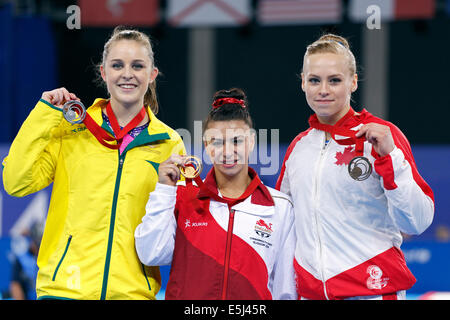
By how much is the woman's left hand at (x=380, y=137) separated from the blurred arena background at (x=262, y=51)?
639cm

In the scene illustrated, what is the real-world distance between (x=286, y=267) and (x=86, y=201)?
104cm

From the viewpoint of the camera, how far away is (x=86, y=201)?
2783 mm

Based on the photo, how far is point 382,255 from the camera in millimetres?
2736

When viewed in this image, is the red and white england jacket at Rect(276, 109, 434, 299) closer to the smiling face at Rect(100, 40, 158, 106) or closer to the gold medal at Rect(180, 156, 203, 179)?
the gold medal at Rect(180, 156, 203, 179)

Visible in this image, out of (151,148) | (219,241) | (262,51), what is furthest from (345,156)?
(262,51)

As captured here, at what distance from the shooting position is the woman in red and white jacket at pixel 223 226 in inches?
105

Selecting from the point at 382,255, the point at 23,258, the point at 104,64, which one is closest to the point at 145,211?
the point at 104,64

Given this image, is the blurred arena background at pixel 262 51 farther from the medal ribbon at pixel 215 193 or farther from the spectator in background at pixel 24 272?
the medal ribbon at pixel 215 193

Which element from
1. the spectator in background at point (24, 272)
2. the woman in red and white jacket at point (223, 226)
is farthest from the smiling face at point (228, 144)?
the spectator in background at point (24, 272)

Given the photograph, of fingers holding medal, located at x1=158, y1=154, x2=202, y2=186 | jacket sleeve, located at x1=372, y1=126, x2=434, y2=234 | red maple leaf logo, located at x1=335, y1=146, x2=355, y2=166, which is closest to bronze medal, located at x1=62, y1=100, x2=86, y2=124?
fingers holding medal, located at x1=158, y1=154, x2=202, y2=186

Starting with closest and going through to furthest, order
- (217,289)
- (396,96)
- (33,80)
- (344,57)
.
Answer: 1. (217,289)
2. (344,57)
3. (33,80)
4. (396,96)

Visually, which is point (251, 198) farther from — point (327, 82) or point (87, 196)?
point (87, 196)
